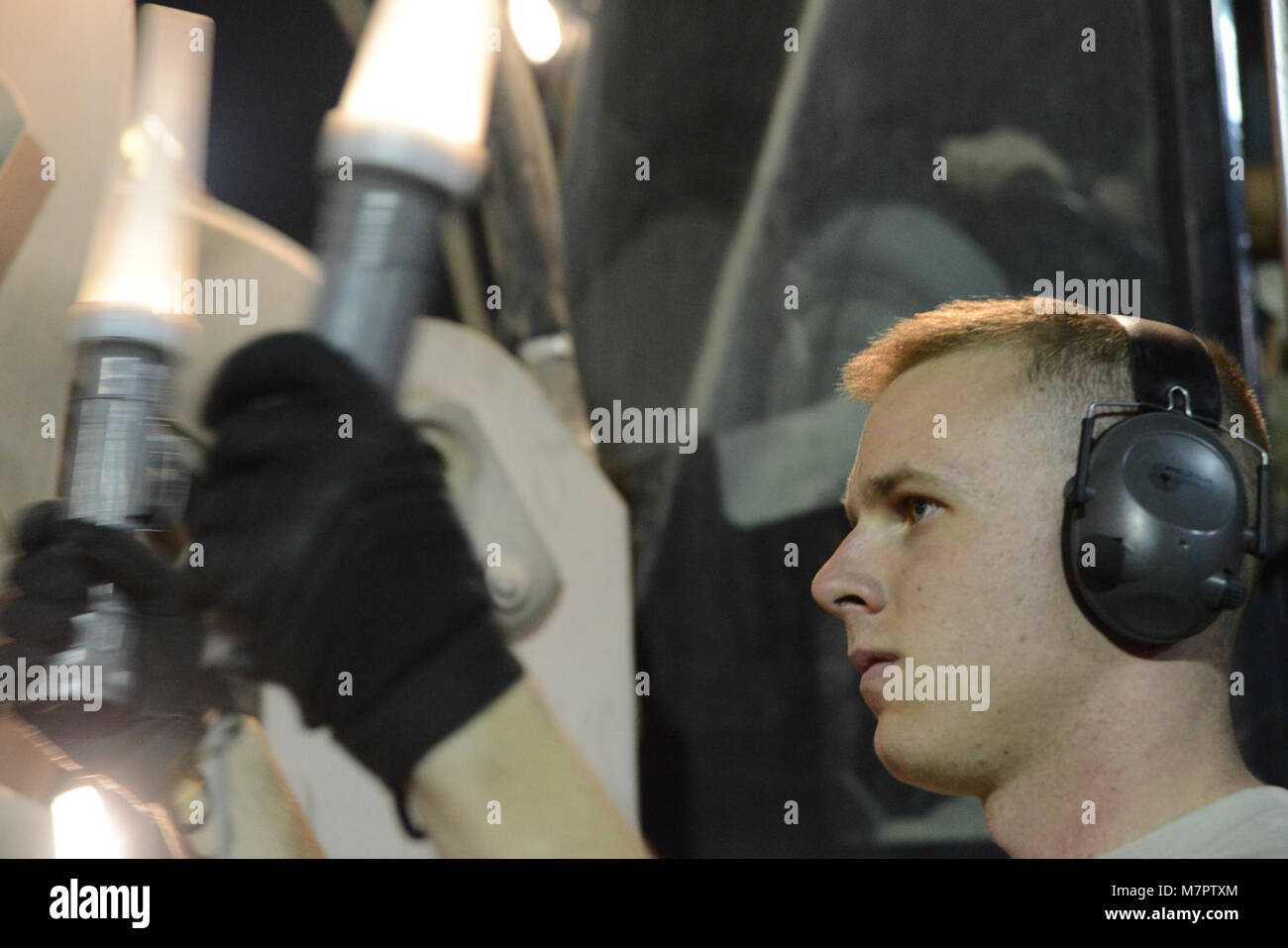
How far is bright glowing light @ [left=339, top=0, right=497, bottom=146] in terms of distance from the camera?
58 cm

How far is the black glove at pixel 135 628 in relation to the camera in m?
0.62

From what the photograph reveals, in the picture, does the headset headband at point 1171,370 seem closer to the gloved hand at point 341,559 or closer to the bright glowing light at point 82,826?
the gloved hand at point 341,559

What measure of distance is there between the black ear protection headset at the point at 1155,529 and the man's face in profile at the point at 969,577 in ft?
0.10

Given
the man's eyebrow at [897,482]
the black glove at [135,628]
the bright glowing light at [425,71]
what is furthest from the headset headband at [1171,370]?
the black glove at [135,628]

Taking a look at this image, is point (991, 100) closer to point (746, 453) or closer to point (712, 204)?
point (712, 204)

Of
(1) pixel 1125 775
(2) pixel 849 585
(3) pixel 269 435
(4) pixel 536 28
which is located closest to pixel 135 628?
(3) pixel 269 435

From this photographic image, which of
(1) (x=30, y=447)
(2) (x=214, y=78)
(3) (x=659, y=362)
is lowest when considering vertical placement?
(1) (x=30, y=447)

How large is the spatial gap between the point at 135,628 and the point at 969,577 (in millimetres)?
510

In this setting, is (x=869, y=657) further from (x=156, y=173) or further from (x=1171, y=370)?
(x=156, y=173)

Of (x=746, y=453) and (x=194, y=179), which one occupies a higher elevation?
(x=194, y=179)

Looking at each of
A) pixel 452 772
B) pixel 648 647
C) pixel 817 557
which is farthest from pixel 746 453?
pixel 452 772
